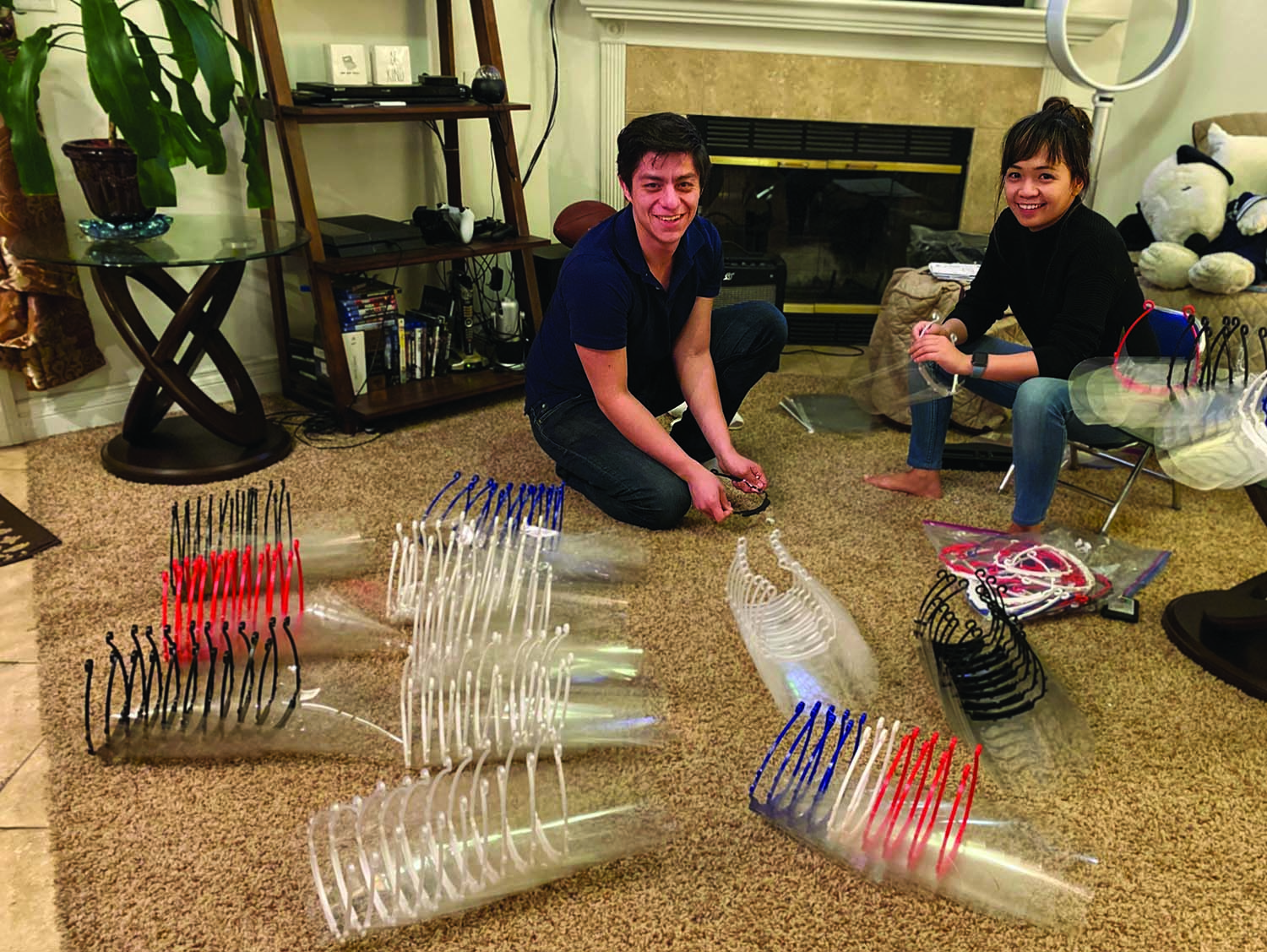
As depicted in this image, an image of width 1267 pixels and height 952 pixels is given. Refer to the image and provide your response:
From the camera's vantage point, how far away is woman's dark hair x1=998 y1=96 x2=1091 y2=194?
74.0 inches

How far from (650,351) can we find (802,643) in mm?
811

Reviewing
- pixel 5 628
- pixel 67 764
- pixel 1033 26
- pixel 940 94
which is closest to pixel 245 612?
pixel 67 764

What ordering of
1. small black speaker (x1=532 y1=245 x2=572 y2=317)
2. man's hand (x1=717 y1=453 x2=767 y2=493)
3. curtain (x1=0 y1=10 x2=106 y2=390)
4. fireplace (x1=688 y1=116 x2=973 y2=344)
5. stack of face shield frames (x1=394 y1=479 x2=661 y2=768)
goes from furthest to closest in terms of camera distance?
1. fireplace (x1=688 y1=116 x2=973 y2=344)
2. small black speaker (x1=532 y1=245 x2=572 y2=317)
3. curtain (x1=0 y1=10 x2=106 y2=390)
4. man's hand (x1=717 y1=453 x2=767 y2=493)
5. stack of face shield frames (x1=394 y1=479 x2=661 y2=768)

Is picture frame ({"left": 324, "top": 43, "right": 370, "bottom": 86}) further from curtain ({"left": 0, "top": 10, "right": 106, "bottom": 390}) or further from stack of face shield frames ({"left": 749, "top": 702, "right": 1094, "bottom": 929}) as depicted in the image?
stack of face shield frames ({"left": 749, "top": 702, "right": 1094, "bottom": 929})

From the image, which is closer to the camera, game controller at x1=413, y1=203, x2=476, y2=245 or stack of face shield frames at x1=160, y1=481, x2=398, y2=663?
stack of face shield frames at x1=160, y1=481, x2=398, y2=663

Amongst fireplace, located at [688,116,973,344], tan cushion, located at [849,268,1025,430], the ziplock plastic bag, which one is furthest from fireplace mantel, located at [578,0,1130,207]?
the ziplock plastic bag

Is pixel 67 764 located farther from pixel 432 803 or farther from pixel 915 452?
pixel 915 452

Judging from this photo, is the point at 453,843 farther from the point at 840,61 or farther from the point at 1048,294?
the point at 840,61

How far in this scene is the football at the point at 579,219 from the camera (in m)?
3.04

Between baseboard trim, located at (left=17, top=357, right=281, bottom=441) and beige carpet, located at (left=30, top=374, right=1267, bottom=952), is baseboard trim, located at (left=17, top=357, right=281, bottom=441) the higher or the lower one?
the higher one

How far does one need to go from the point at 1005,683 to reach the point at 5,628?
5.84 feet

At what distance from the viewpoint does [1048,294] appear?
2.07 meters

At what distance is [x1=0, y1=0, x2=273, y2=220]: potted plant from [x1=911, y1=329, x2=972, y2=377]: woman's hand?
1.66 m

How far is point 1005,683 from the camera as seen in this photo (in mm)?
1648
